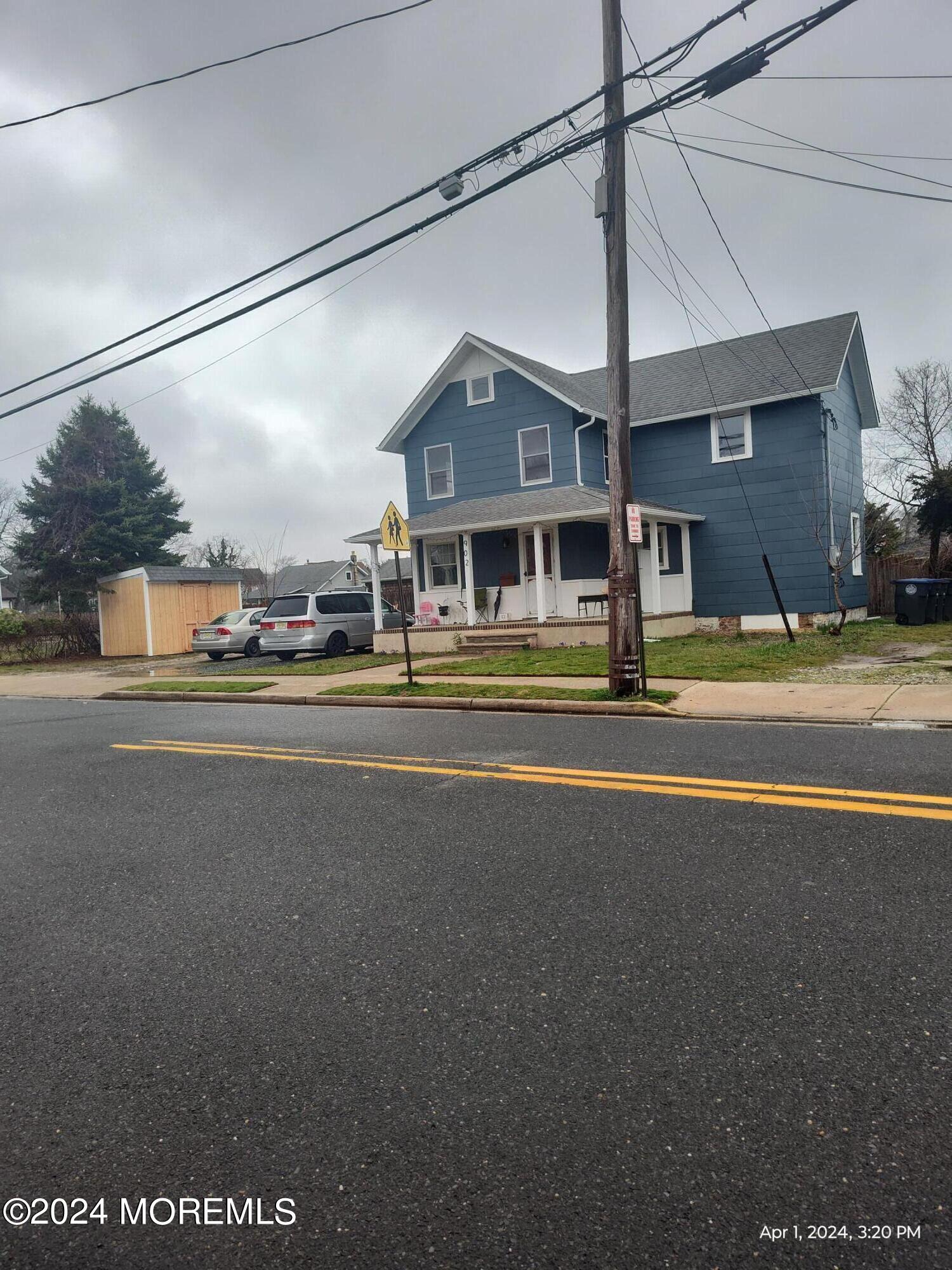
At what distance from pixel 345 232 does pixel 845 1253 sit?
10.9 metres

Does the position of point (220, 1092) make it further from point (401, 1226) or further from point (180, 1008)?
point (401, 1226)

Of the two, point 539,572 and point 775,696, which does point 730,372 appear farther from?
point 775,696

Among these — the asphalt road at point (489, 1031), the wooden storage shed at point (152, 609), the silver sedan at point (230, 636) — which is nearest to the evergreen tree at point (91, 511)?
the wooden storage shed at point (152, 609)

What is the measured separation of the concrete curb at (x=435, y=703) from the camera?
1001 cm

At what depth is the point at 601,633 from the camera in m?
18.2

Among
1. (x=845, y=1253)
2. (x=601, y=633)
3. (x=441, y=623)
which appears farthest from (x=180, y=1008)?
(x=441, y=623)

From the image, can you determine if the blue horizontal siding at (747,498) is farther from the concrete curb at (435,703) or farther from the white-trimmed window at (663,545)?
the concrete curb at (435,703)

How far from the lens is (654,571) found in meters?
20.2

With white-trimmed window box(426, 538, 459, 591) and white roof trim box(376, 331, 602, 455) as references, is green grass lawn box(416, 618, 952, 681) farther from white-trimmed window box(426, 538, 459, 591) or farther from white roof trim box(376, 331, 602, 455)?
white roof trim box(376, 331, 602, 455)

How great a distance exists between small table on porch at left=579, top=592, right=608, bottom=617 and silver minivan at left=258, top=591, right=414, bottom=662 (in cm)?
584

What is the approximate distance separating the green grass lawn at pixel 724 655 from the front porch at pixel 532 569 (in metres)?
1.60

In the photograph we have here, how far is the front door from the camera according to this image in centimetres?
2102

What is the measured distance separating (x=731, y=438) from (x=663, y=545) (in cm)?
322

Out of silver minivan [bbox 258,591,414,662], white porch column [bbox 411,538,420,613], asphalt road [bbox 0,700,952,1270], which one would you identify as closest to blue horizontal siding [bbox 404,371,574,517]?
white porch column [bbox 411,538,420,613]
